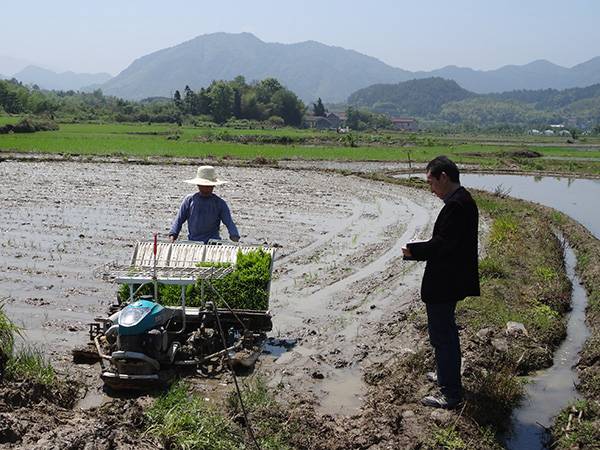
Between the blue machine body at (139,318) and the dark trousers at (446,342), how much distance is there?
2.36m

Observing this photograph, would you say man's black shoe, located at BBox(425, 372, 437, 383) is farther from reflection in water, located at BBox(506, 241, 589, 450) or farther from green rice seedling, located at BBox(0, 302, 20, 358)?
green rice seedling, located at BBox(0, 302, 20, 358)

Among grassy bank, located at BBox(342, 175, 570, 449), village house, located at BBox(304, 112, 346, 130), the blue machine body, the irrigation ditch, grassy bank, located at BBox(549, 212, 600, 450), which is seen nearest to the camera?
the irrigation ditch

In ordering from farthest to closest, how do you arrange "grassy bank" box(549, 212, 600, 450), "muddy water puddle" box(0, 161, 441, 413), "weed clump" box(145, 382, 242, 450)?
"muddy water puddle" box(0, 161, 441, 413) → "grassy bank" box(549, 212, 600, 450) → "weed clump" box(145, 382, 242, 450)

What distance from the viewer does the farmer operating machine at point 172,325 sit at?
212 inches

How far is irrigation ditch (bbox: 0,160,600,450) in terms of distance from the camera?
4.86m

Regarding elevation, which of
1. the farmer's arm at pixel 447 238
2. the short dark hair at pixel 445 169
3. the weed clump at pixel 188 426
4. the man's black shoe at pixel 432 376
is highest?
the short dark hair at pixel 445 169

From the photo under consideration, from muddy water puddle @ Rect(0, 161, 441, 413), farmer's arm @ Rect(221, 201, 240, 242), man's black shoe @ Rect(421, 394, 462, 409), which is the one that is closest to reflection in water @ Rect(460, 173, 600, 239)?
muddy water puddle @ Rect(0, 161, 441, 413)

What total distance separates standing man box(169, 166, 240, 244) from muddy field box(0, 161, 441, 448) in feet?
4.67

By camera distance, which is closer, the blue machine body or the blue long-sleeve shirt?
the blue machine body

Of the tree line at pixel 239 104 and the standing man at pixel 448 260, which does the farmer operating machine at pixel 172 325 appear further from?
the tree line at pixel 239 104

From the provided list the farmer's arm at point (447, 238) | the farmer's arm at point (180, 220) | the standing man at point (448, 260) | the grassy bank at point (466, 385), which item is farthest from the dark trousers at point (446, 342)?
the farmer's arm at point (180, 220)

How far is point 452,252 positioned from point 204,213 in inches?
137

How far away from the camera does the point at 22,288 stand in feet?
29.8

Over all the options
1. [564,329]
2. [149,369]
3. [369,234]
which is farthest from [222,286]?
[369,234]
